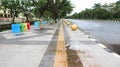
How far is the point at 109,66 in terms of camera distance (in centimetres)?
853

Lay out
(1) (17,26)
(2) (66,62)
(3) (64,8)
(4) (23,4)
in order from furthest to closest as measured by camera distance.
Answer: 1. (3) (64,8)
2. (4) (23,4)
3. (1) (17,26)
4. (2) (66,62)

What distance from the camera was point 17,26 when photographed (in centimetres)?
2672

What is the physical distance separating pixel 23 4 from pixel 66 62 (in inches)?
2002

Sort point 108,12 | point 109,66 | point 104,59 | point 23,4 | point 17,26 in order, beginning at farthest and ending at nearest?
1. point 108,12
2. point 23,4
3. point 17,26
4. point 104,59
5. point 109,66

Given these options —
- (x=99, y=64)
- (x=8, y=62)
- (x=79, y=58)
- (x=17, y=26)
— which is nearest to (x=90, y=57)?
(x=79, y=58)

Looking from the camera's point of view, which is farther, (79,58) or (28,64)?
(79,58)

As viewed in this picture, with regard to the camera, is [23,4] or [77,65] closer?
[77,65]

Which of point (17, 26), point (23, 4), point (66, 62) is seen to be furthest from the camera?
point (23, 4)

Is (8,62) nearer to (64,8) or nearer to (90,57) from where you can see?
(90,57)

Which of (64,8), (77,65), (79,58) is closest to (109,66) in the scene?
(77,65)

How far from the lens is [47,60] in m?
9.53

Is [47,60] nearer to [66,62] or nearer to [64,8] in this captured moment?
[66,62]

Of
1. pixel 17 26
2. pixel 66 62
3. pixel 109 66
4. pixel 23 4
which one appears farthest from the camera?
pixel 23 4

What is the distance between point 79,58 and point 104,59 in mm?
907
